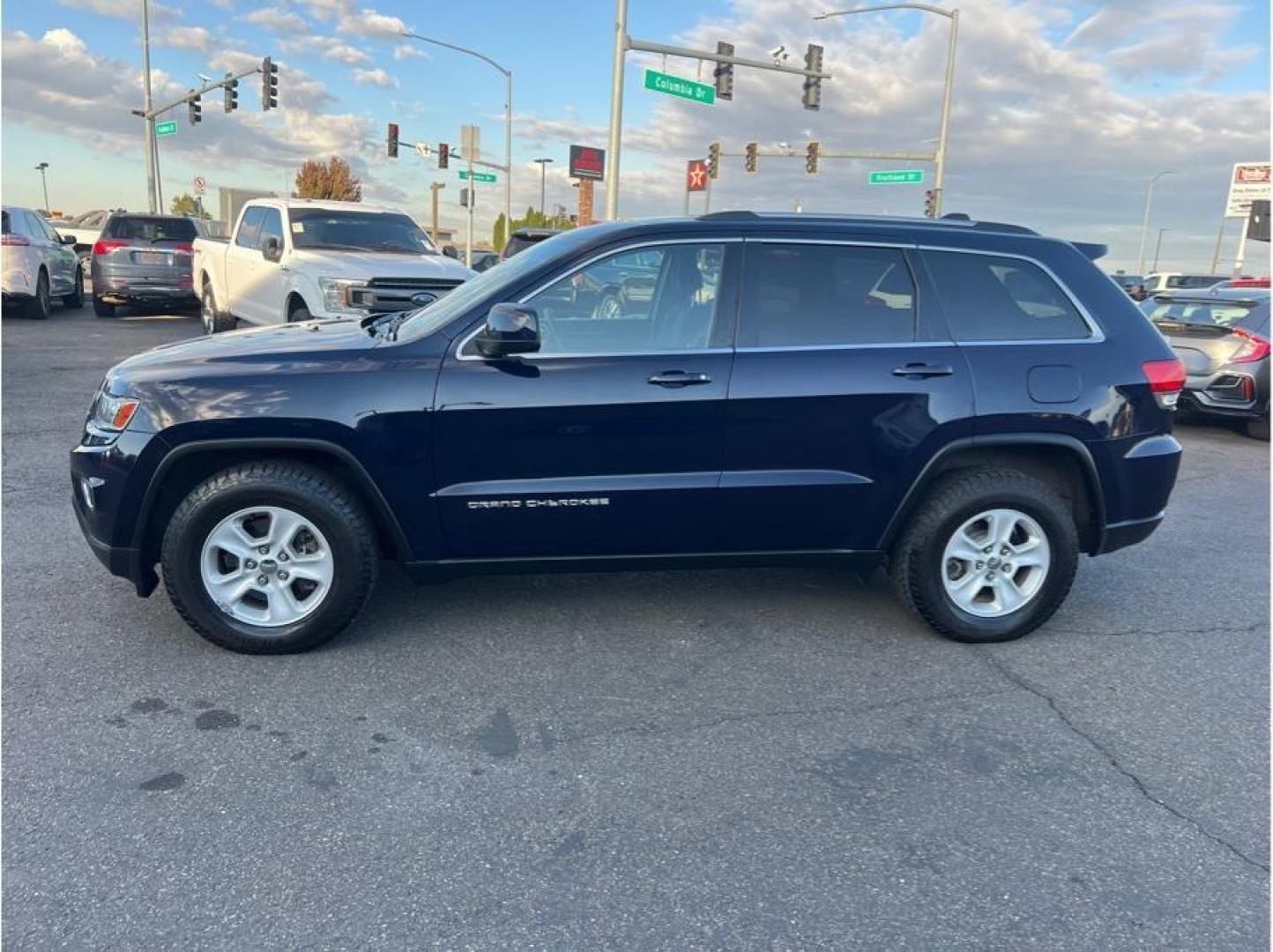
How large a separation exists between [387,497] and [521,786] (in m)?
1.34

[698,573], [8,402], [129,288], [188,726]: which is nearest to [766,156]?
[129,288]

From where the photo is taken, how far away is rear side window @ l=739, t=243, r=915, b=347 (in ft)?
13.2

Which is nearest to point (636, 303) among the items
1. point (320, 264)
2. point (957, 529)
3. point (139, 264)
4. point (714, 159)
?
point (957, 529)

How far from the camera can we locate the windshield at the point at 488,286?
3.94 m

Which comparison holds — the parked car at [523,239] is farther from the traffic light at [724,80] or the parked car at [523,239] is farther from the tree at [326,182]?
the tree at [326,182]

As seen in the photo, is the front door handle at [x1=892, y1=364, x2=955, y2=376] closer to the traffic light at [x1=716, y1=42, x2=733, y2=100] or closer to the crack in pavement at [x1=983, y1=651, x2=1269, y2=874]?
the crack in pavement at [x1=983, y1=651, x2=1269, y2=874]

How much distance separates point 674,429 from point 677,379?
0.67 feet

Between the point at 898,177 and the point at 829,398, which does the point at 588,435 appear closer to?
the point at 829,398

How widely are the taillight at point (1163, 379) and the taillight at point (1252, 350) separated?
259 inches

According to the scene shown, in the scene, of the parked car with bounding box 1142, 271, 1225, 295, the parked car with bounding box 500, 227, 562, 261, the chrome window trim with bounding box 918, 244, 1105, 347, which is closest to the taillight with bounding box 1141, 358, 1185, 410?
Result: the chrome window trim with bounding box 918, 244, 1105, 347

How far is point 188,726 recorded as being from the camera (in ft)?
10.9

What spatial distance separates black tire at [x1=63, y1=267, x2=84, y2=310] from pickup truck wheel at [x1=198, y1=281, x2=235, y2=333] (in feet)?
21.0

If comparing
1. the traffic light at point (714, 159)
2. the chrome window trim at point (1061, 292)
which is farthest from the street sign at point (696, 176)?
the chrome window trim at point (1061, 292)

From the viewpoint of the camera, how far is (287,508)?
3.79m
